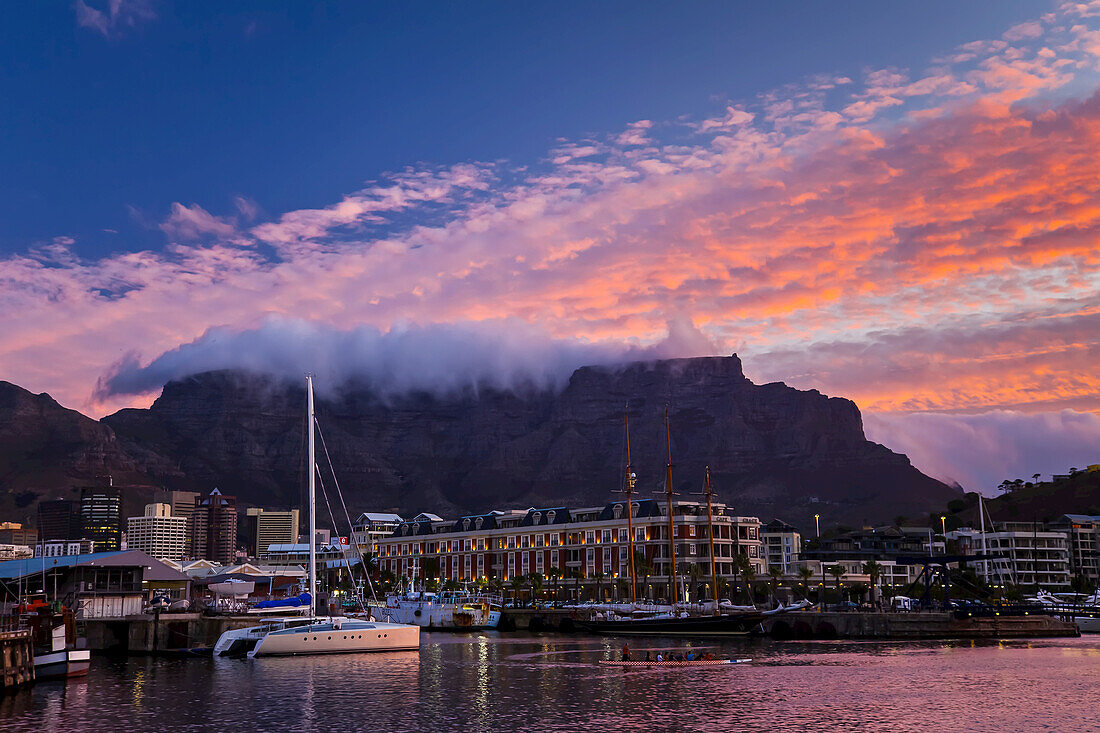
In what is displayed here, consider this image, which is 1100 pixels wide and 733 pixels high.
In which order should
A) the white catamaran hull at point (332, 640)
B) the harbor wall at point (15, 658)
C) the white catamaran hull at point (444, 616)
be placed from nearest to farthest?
the harbor wall at point (15, 658)
the white catamaran hull at point (332, 640)
the white catamaran hull at point (444, 616)

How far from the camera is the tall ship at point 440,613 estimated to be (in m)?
158

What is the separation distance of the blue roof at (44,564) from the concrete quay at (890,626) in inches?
3258

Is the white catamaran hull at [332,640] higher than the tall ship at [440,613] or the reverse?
higher

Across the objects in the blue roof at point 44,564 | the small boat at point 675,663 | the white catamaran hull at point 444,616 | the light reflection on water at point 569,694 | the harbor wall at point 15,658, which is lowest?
the white catamaran hull at point 444,616

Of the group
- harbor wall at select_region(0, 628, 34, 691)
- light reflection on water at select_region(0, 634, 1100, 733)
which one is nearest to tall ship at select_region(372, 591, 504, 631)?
light reflection on water at select_region(0, 634, 1100, 733)

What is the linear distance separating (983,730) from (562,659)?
49.9 metres

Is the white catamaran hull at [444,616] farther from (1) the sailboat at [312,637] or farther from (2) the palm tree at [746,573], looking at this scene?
(1) the sailboat at [312,637]

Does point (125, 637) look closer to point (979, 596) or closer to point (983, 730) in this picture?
point (983, 730)

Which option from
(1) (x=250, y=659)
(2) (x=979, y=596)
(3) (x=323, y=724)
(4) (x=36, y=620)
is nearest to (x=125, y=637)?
(1) (x=250, y=659)

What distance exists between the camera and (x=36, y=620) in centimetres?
7531

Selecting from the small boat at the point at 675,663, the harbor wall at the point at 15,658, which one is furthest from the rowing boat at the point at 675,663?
the harbor wall at the point at 15,658

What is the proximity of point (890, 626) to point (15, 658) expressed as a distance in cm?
9892

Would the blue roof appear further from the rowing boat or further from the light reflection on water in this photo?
the rowing boat

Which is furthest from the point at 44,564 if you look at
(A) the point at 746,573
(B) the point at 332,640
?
(A) the point at 746,573
